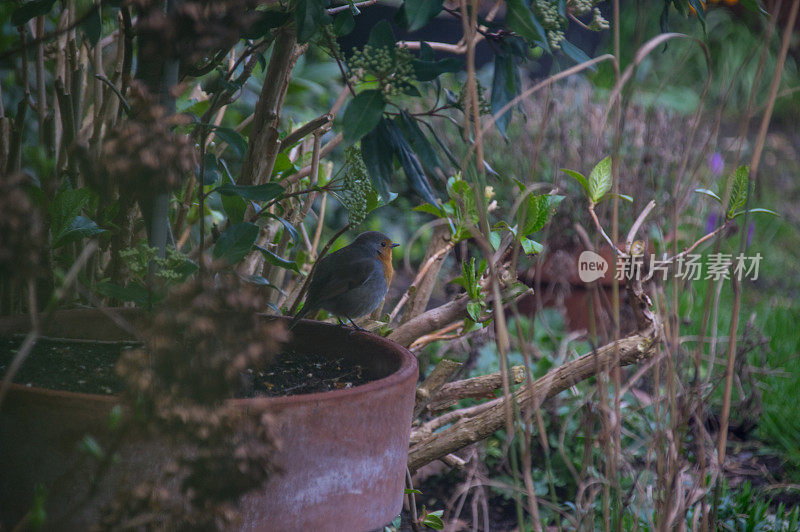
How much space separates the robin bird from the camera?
1.84m

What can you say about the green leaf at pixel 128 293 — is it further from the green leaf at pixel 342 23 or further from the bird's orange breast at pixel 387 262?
the bird's orange breast at pixel 387 262

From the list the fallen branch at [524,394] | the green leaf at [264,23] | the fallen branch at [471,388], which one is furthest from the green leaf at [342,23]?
the fallen branch at [471,388]

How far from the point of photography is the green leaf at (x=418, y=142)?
112 cm

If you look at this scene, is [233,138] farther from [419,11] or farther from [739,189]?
[739,189]

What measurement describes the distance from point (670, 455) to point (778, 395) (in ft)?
7.46

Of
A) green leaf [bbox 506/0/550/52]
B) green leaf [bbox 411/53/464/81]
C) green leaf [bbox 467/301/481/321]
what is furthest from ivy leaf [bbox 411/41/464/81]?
green leaf [bbox 467/301/481/321]

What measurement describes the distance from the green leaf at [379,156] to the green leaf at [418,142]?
3cm

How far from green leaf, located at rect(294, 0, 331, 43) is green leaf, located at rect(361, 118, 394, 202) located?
0.57 feet

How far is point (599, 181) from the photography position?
1.56 metres

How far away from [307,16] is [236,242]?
1.23 ft

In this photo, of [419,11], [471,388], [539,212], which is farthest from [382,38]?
[471,388]

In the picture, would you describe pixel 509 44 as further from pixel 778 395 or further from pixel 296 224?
pixel 778 395

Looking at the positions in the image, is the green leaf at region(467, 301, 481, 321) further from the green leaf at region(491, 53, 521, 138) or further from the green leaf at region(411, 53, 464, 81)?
the green leaf at region(411, 53, 464, 81)

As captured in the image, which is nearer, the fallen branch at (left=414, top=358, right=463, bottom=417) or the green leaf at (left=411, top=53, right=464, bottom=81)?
the green leaf at (left=411, top=53, right=464, bottom=81)
